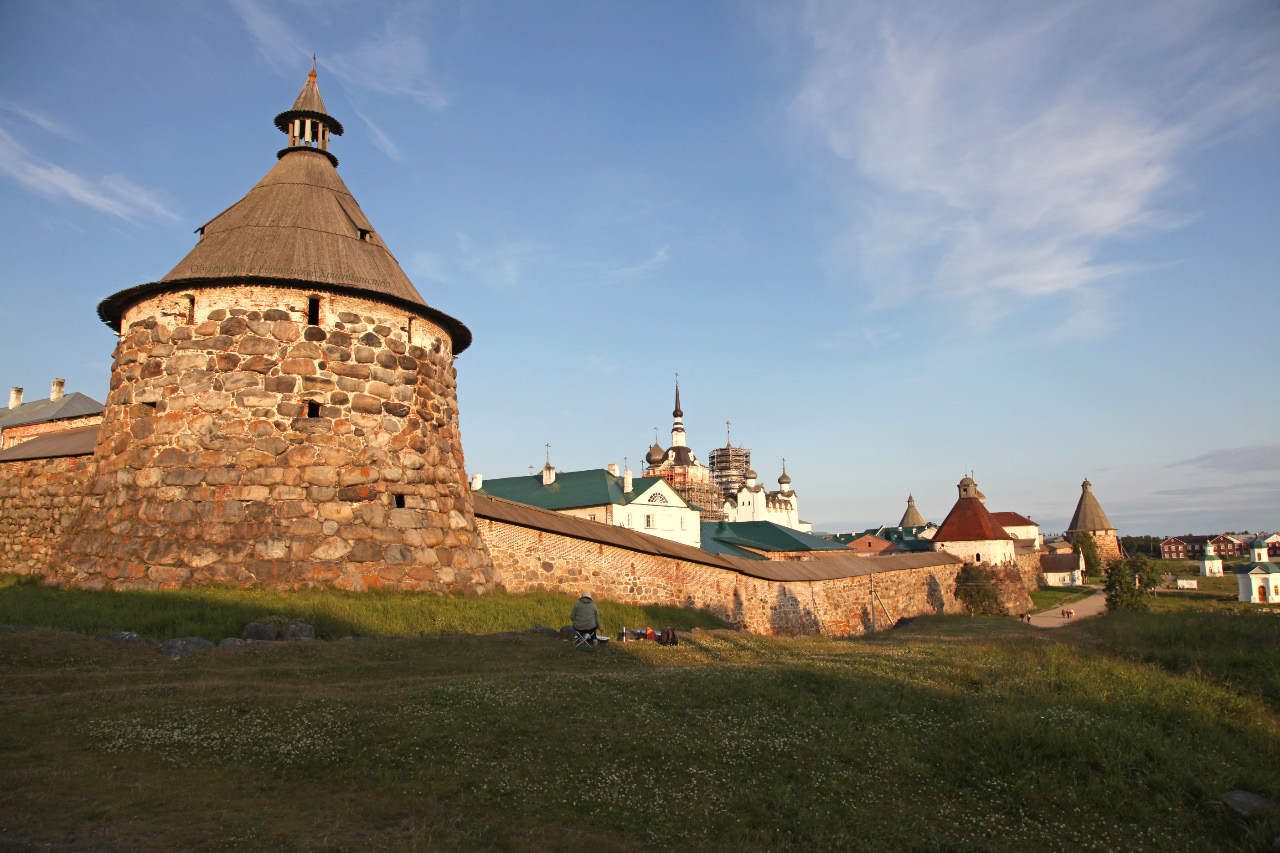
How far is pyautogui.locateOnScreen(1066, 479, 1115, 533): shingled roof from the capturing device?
95562 millimetres

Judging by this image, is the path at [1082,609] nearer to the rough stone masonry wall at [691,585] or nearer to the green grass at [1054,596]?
the green grass at [1054,596]

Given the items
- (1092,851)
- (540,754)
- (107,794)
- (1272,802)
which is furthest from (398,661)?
(1272,802)

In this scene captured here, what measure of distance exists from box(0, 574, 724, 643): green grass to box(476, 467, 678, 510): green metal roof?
28801mm

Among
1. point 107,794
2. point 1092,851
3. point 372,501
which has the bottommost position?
point 1092,851

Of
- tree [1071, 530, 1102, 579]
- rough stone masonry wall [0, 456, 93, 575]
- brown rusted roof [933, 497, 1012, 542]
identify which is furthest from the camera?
tree [1071, 530, 1102, 579]

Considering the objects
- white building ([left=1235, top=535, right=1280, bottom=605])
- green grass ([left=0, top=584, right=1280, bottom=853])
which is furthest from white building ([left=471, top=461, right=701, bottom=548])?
white building ([left=1235, top=535, right=1280, bottom=605])

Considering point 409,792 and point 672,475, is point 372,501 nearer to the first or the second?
point 409,792

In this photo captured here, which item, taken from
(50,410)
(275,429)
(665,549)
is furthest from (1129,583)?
(50,410)

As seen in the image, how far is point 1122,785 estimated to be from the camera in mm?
5637

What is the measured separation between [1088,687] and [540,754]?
5604 mm

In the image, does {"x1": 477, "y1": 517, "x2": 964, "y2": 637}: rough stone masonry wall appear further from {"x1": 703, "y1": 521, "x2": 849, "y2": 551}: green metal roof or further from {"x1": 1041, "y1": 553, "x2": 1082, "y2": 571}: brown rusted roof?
{"x1": 1041, "y1": 553, "x2": 1082, "y2": 571}: brown rusted roof

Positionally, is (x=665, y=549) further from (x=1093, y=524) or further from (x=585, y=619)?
(x=1093, y=524)

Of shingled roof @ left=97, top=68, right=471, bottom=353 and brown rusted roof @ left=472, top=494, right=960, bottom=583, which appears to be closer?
shingled roof @ left=97, top=68, right=471, bottom=353

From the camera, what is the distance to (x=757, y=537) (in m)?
47.4
